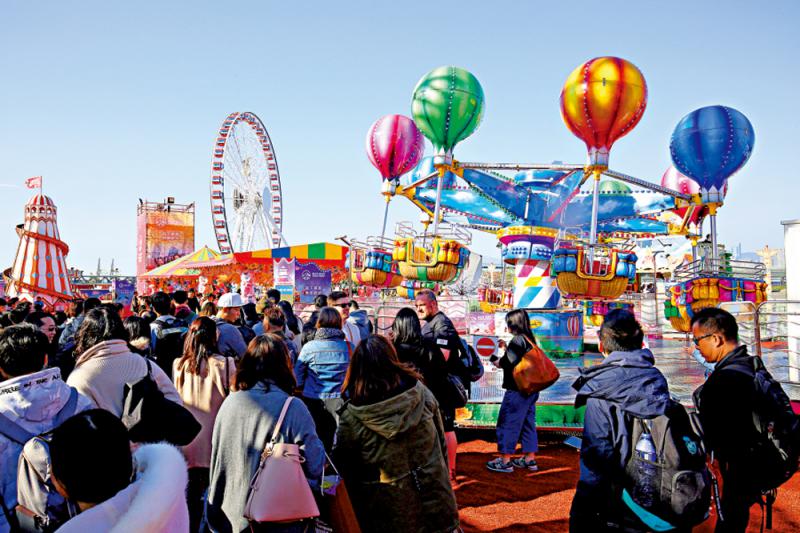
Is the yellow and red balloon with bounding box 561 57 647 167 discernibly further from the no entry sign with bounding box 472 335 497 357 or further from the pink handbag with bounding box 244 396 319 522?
the pink handbag with bounding box 244 396 319 522

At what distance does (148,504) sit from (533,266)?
9.63 metres

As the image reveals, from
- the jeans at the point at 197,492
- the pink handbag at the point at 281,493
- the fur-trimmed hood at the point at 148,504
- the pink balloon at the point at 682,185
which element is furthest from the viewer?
the pink balloon at the point at 682,185

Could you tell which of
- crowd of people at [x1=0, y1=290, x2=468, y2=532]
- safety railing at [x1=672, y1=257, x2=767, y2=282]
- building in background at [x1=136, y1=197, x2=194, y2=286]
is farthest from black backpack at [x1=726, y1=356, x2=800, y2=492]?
building in background at [x1=136, y1=197, x2=194, y2=286]

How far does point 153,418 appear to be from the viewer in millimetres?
2438

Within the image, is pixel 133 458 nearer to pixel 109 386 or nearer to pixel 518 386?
→ pixel 109 386

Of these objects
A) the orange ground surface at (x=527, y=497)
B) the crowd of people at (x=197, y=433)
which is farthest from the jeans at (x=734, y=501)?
the orange ground surface at (x=527, y=497)

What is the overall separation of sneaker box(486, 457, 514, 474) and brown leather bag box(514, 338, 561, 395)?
83 cm

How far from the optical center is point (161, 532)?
124cm

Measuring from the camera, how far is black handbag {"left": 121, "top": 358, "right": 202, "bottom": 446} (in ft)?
7.97

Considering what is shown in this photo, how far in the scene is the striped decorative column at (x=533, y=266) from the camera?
10.3m

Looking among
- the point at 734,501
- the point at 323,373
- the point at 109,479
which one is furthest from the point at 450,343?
the point at 109,479

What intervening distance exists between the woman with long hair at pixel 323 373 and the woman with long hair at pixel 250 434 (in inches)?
49.7

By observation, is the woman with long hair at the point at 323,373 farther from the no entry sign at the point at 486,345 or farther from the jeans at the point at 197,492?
the no entry sign at the point at 486,345

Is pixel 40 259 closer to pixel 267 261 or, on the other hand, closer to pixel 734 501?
pixel 267 261
